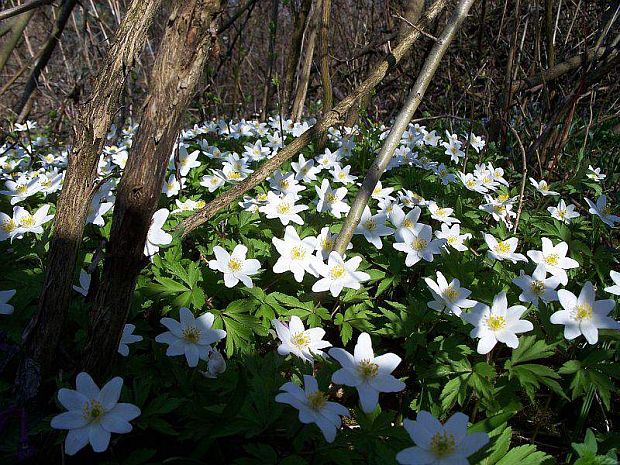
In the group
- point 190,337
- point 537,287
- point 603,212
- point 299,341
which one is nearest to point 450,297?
point 537,287

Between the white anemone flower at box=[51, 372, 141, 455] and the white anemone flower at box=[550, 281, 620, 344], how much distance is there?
5.04 ft

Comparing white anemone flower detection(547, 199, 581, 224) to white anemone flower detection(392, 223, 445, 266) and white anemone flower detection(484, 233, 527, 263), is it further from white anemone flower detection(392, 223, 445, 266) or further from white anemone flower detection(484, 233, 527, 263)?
white anemone flower detection(392, 223, 445, 266)

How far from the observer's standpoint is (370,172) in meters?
2.02

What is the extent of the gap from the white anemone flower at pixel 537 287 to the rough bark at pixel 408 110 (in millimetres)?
764

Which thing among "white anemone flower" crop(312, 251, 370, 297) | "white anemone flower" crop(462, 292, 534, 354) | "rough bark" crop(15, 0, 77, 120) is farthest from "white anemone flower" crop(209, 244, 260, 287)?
"rough bark" crop(15, 0, 77, 120)

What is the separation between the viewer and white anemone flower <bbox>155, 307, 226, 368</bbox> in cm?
160

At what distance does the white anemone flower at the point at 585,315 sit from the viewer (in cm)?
166

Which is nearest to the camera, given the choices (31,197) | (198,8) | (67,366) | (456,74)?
(198,8)

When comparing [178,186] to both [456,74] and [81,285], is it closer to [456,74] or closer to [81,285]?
[81,285]

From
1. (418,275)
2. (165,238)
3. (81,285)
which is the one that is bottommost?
(418,275)

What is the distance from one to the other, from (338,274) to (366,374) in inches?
23.7

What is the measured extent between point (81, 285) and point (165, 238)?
0.41 metres

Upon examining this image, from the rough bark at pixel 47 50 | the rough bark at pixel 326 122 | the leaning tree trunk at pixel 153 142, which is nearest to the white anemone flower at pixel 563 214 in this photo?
the rough bark at pixel 326 122

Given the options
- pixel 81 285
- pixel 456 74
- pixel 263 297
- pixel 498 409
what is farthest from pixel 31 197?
pixel 456 74
